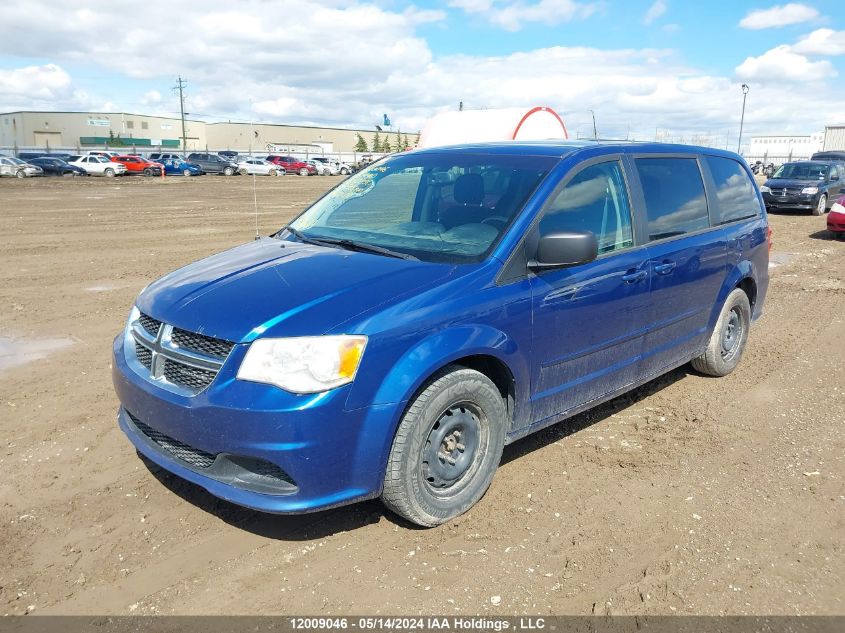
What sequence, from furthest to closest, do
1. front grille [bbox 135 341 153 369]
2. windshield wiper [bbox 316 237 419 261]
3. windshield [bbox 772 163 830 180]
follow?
windshield [bbox 772 163 830 180], windshield wiper [bbox 316 237 419 261], front grille [bbox 135 341 153 369]

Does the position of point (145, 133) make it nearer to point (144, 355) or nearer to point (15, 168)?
point (15, 168)

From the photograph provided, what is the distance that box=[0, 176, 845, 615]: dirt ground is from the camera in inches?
117

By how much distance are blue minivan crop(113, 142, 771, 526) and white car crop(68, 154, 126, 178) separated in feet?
146

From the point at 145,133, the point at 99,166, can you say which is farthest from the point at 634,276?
the point at 145,133

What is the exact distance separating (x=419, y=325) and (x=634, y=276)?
5.81ft

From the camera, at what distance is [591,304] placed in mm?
4000

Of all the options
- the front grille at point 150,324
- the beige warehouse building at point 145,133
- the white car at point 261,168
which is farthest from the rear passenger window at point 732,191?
the beige warehouse building at point 145,133

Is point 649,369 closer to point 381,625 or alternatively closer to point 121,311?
point 381,625

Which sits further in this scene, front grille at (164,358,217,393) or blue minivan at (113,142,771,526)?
front grille at (164,358,217,393)

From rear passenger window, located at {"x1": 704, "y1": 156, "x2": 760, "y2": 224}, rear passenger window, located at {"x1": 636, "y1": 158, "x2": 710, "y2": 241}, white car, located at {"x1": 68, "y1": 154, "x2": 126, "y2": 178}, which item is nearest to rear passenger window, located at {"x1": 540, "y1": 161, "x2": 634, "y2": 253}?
rear passenger window, located at {"x1": 636, "y1": 158, "x2": 710, "y2": 241}

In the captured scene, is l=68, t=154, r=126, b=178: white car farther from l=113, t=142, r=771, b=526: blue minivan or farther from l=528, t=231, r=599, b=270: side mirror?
l=528, t=231, r=599, b=270: side mirror

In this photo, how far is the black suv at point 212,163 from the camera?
51.2m

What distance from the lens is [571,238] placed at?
11.7ft

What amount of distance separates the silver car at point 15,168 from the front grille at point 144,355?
43814 mm
